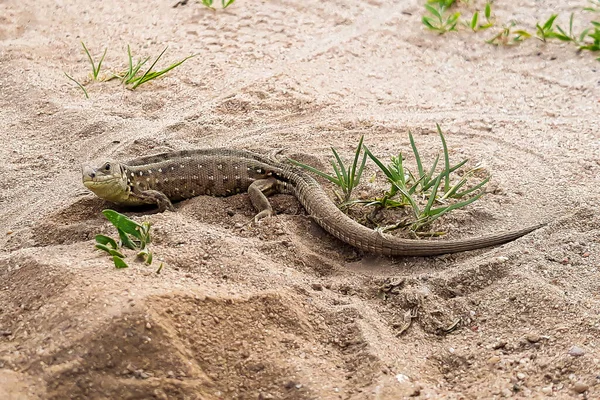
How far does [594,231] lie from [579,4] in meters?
5.13

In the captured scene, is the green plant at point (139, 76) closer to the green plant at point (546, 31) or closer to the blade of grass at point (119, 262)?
the blade of grass at point (119, 262)

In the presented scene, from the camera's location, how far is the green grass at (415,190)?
4.77 m

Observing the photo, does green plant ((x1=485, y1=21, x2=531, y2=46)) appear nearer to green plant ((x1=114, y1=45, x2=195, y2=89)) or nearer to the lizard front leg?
green plant ((x1=114, y1=45, x2=195, y2=89))

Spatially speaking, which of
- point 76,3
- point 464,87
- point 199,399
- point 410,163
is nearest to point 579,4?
point 464,87

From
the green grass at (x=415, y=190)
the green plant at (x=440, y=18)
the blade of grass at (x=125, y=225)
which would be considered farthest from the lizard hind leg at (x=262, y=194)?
the green plant at (x=440, y=18)

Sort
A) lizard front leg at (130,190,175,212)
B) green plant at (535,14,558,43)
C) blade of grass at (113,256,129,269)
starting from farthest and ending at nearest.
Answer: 1. green plant at (535,14,558,43)
2. lizard front leg at (130,190,175,212)
3. blade of grass at (113,256,129,269)

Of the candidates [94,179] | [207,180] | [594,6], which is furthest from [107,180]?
[594,6]

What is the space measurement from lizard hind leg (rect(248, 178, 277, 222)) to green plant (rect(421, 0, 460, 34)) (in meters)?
3.80

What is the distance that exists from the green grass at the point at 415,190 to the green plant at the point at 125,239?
1305mm

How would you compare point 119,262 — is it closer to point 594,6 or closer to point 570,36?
point 570,36

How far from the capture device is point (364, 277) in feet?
14.3

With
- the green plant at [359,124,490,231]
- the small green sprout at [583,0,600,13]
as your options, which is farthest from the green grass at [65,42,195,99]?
the small green sprout at [583,0,600,13]

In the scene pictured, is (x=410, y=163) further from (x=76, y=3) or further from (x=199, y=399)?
(x=76, y=3)

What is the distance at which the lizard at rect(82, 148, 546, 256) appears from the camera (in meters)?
5.00
